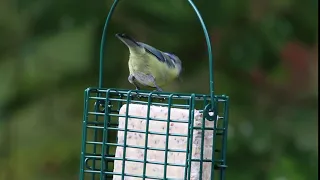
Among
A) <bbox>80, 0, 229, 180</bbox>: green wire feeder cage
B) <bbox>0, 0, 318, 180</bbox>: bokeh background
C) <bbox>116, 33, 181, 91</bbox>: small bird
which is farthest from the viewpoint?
<bbox>0, 0, 318, 180</bbox>: bokeh background

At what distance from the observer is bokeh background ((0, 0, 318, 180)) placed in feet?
17.7

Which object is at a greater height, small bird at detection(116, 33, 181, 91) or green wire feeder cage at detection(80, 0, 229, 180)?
small bird at detection(116, 33, 181, 91)

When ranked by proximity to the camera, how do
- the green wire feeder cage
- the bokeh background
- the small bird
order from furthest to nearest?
1. the bokeh background
2. the small bird
3. the green wire feeder cage

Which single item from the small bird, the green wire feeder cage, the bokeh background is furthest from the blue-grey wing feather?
the bokeh background

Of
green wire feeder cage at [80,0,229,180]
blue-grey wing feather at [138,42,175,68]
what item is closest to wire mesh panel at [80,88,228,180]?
green wire feeder cage at [80,0,229,180]

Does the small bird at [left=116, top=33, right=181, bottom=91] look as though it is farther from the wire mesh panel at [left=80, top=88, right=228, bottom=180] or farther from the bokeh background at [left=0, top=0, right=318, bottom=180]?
the bokeh background at [left=0, top=0, right=318, bottom=180]

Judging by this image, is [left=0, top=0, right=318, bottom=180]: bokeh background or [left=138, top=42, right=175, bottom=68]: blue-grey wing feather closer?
[left=138, top=42, right=175, bottom=68]: blue-grey wing feather

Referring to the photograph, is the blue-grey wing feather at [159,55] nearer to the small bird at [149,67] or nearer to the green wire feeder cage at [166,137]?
the small bird at [149,67]
